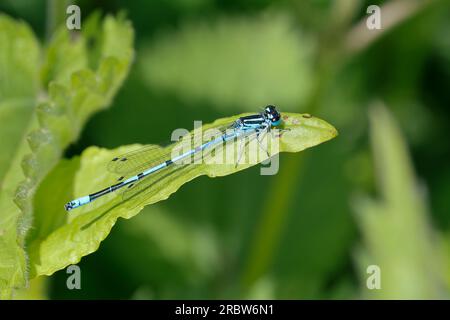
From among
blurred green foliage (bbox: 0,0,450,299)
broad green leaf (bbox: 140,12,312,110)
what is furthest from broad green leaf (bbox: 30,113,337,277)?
broad green leaf (bbox: 140,12,312,110)

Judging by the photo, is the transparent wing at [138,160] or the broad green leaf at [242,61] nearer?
the transparent wing at [138,160]

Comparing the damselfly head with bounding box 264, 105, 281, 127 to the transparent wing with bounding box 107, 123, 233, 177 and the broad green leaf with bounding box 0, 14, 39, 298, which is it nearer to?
the transparent wing with bounding box 107, 123, 233, 177

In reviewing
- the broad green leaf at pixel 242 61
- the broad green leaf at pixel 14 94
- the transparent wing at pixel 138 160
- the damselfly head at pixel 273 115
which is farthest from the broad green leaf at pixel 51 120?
the broad green leaf at pixel 242 61

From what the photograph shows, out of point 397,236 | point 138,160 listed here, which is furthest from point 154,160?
point 397,236

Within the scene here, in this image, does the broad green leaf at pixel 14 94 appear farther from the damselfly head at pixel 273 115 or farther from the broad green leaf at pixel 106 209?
the damselfly head at pixel 273 115

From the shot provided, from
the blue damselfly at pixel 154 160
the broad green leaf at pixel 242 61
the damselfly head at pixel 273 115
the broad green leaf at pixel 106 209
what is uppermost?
the broad green leaf at pixel 242 61
